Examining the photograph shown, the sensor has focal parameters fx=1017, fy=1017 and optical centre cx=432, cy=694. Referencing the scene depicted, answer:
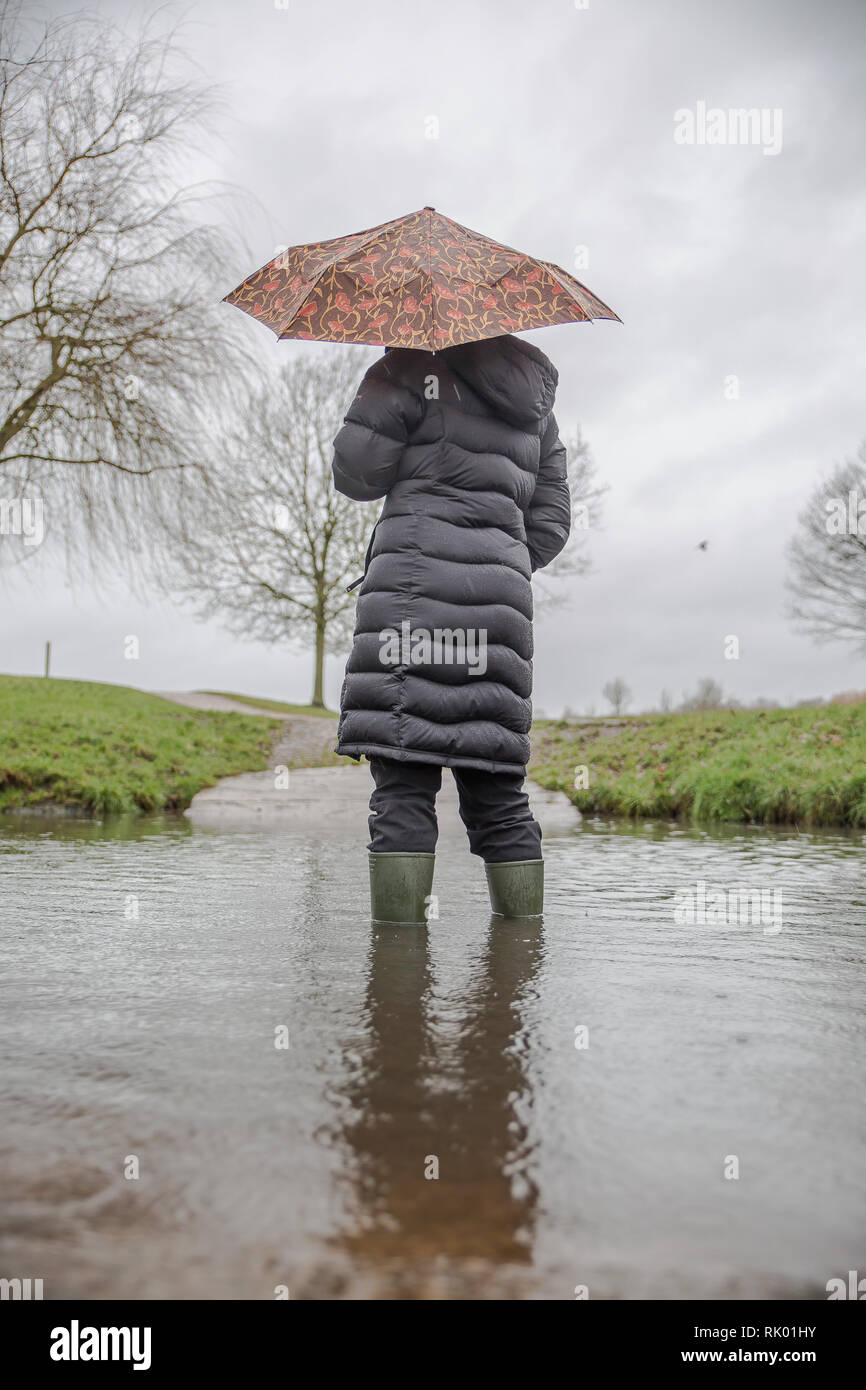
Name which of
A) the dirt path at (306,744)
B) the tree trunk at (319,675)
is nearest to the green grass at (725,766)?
the dirt path at (306,744)

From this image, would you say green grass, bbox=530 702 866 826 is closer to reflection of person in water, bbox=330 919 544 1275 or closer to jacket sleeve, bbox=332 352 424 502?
jacket sleeve, bbox=332 352 424 502

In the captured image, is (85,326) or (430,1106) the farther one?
(85,326)

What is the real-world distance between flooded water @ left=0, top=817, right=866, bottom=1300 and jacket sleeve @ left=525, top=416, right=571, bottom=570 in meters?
1.41

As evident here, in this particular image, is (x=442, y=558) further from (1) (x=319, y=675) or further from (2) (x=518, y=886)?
(1) (x=319, y=675)

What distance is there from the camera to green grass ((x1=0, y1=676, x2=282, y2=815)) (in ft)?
28.8

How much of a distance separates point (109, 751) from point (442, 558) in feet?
24.7

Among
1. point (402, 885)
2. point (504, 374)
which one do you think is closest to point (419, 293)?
point (504, 374)

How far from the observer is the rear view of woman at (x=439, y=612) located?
328 centimetres

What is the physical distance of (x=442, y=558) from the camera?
10.9ft

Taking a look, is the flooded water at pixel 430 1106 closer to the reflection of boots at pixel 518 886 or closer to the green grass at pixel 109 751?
the reflection of boots at pixel 518 886

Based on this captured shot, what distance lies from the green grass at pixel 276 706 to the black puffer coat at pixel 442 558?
1890 cm

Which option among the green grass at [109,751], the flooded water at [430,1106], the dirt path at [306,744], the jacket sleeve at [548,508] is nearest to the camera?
the flooded water at [430,1106]

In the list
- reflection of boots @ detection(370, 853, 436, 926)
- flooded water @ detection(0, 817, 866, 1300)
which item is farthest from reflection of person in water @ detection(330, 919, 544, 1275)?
reflection of boots @ detection(370, 853, 436, 926)

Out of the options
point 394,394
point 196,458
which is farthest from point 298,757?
point 394,394
